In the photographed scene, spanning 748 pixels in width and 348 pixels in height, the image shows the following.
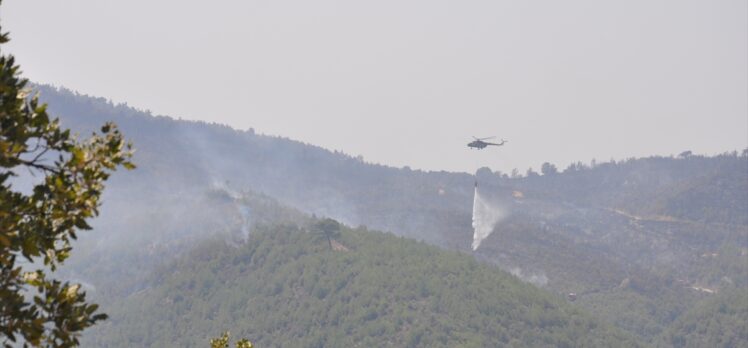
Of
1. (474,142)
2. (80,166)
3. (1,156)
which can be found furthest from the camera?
(474,142)

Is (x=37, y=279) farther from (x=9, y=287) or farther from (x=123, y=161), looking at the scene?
(x=123, y=161)

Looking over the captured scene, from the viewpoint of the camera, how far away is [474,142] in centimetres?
19675

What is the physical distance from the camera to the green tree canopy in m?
19.8

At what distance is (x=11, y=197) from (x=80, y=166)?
1.35 metres

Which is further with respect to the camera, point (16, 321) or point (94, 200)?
point (94, 200)

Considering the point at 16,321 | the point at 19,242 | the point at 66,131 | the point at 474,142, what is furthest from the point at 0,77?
the point at 474,142

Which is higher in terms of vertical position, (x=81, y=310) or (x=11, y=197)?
(x=11, y=197)

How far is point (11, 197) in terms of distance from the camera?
20.2 m

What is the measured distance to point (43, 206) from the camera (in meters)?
21.0

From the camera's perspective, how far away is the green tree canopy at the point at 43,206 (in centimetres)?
Answer: 1980

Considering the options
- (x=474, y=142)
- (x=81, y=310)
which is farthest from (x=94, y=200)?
(x=474, y=142)

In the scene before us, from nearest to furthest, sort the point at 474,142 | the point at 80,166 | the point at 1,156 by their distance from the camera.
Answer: the point at 1,156 < the point at 80,166 < the point at 474,142

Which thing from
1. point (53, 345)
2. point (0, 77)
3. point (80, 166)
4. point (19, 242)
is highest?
point (0, 77)

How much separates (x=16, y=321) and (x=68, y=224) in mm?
2226
